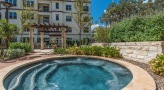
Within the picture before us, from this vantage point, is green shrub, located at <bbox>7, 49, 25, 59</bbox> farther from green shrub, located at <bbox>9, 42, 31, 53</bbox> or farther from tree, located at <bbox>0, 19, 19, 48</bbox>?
tree, located at <bbox>0, 19, 19, 48</bbox>

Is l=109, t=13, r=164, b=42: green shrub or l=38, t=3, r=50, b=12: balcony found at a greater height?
l=38, t=3, r=50, b=12: balcony

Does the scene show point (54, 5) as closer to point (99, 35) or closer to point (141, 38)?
point (99, 35)

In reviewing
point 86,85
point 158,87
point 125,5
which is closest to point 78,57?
point 86,85

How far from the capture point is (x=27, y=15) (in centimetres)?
2417

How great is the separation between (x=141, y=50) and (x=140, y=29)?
7.98 feet

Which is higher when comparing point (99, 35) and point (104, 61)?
point (99, 35)

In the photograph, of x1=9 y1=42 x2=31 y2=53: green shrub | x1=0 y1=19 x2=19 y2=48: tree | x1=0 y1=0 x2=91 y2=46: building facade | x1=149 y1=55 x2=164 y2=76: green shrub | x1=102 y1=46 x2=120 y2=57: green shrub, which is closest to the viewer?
x1=149 y1=55 x2=164 y2=76: green shrub

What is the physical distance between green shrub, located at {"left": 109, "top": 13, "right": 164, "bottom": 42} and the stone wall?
0.68 m

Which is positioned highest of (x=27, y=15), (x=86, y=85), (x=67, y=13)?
(x=67, y=13)

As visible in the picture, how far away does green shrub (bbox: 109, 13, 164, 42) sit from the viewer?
10.5 metres

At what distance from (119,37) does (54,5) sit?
25.2 m

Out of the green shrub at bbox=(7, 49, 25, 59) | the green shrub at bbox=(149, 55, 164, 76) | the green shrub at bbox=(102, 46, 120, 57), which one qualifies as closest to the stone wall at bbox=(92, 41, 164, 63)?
the green shrub at bbox=(102, 46, 120, 57)

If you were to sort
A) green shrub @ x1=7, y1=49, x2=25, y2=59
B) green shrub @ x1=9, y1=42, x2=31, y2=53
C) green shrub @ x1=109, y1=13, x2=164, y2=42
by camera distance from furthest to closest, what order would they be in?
green shrub @ x1=9, y1=42, x2=31, y2=53 < green shrub @ x1=7, y1=49, x2=25, y2=59 < green shrub @ x1=109, y1=13, x2=164, y2=42

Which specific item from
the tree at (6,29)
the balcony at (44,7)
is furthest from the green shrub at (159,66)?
the balcony at (44,7)
